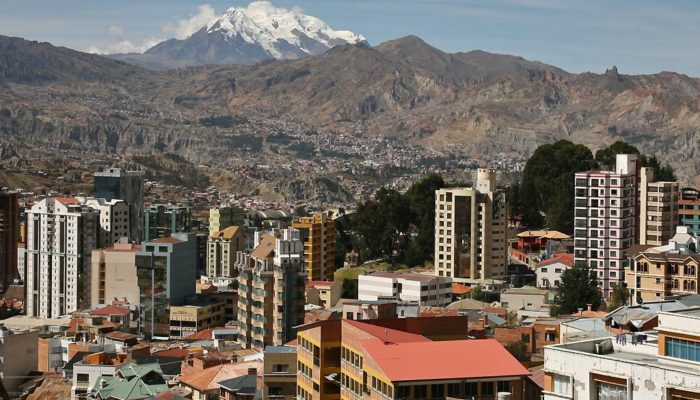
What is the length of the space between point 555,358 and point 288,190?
446 feet

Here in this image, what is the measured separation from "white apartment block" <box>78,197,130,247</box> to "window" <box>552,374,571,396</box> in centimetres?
5707

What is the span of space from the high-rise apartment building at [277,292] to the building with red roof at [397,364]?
59.9 feet

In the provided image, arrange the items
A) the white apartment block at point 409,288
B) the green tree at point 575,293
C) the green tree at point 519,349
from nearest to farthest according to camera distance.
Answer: the green tree at point 519,349
the green tree at point 575,293
the white apartment block at point 409,288

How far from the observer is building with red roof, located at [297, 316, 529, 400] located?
65.8ft

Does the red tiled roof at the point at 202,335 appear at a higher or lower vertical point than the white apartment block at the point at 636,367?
lower

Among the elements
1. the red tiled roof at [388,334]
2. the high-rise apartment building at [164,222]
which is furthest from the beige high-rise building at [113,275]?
the red tiled roof at [388,334]

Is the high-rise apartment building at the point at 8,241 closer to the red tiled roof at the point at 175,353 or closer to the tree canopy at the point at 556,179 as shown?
the tree canopy at the point at 556,179

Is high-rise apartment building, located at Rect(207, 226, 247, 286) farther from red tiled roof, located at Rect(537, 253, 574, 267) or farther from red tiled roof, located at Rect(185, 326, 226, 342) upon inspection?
red tiled roof, located at Rect(185, 326, 226, 342)

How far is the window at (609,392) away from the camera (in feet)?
45.2

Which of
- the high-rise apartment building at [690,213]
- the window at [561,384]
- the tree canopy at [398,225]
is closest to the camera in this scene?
the window at [561,384]

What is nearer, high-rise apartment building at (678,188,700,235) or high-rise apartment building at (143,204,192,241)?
high-rise apartment building at (678,188,700,235)

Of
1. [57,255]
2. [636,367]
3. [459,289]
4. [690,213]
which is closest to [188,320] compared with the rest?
[459,289]

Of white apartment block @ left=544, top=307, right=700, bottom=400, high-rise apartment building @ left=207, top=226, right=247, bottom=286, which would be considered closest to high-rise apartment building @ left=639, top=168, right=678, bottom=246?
high-rise apartment building @ left=207, top=226, right=247, bottom=286

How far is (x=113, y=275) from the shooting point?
6200 cm
